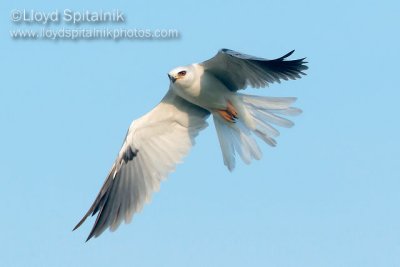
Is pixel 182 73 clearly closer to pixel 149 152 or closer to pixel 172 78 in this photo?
pixel 172 78

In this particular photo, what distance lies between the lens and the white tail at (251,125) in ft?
29.5

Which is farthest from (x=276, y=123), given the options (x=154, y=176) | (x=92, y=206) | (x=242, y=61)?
(x=92, y=206)

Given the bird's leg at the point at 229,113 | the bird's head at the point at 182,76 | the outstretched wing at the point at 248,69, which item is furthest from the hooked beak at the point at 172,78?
the bird's leg at the point at 229,113

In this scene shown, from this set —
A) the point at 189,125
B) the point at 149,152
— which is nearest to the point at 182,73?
the point at 189,125

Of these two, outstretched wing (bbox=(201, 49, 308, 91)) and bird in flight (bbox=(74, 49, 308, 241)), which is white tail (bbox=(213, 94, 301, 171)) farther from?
outstretched wing (bbox=(201, 49, 308, 91))

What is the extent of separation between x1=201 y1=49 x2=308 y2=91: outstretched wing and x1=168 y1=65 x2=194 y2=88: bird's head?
0.72 ft

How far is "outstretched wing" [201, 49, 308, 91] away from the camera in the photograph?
828cm

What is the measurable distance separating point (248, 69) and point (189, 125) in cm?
121

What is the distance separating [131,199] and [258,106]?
5.73 feet

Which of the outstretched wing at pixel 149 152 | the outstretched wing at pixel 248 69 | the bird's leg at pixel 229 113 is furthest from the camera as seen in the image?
the outstretched wing at pixel 149 152

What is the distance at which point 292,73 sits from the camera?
8352 millimetres

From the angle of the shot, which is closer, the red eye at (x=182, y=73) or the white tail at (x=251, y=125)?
the red eye at (x=182, y=73)

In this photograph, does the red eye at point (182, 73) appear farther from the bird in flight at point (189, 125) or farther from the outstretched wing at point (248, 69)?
the outstretched wing at point (248, 69)

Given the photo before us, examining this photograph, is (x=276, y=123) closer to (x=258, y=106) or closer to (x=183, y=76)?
(x=258, y=106)
